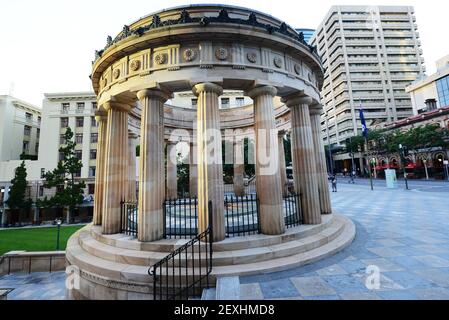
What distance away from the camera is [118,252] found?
6.35 meters

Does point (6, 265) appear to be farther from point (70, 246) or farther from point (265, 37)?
point (265, 37)

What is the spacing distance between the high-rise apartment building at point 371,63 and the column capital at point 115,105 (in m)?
66.9

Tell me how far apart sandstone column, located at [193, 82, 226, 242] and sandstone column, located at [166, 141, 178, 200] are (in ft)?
30.8

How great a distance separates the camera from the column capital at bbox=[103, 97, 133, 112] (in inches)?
339

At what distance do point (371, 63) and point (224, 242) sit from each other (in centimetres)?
8230

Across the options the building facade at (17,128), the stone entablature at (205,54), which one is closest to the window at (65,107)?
the building facade at (17,128)

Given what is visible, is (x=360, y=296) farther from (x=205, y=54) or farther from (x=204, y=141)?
(x=205, y=54)

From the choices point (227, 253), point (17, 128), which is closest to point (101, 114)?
point (227, 253)

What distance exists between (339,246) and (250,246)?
9.11 ft

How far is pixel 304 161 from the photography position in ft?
28.1

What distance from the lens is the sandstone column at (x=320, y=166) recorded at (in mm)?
10258

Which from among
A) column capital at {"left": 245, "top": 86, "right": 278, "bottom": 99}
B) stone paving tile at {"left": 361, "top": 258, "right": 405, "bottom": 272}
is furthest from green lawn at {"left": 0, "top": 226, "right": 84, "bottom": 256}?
stone paving tile at {"left": 361, "top": 258, "right": 405, "bottom": 272}

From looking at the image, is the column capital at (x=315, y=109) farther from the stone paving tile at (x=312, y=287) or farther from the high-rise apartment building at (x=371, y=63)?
the high-rise apartment building at (x=371, y=63)

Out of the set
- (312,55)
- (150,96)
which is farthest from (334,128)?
(150,96)
